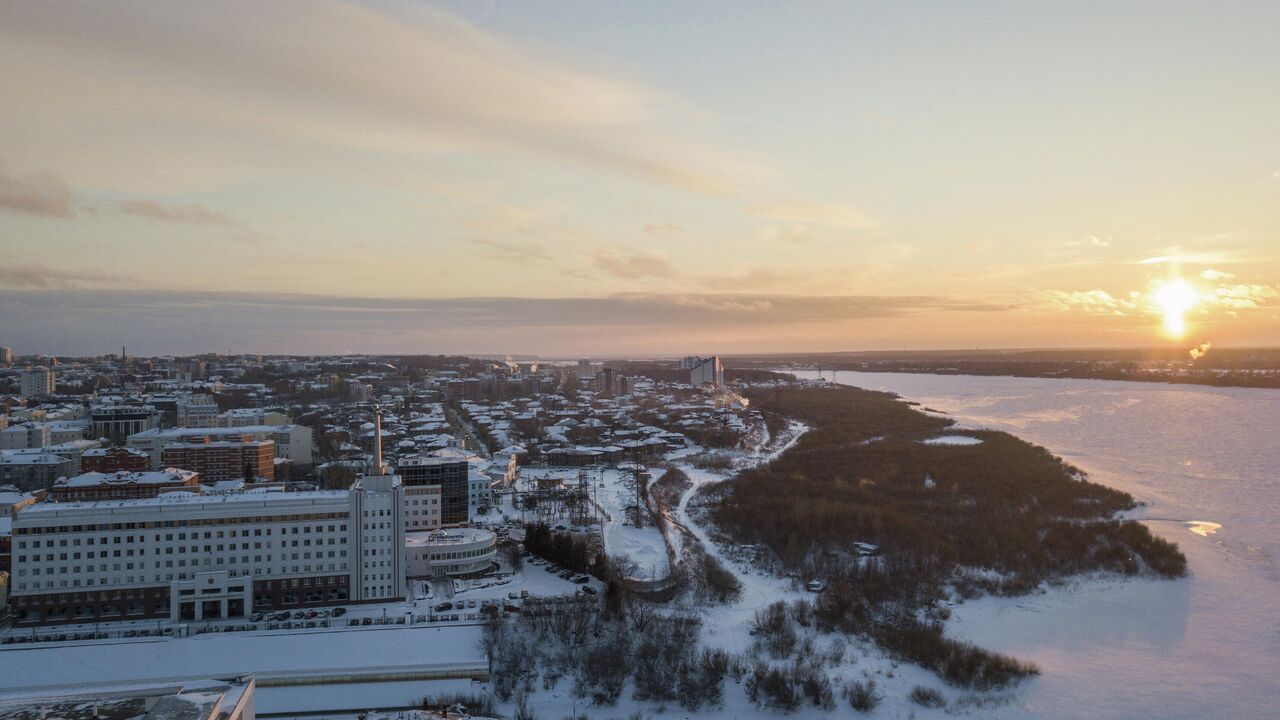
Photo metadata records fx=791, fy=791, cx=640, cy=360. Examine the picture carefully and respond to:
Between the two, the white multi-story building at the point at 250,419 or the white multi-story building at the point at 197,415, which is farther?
the white multi-story building at the point at 197,415

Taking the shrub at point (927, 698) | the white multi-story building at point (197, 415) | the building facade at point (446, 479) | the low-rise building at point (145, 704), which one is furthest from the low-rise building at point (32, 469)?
the shrub at point (927, 698)

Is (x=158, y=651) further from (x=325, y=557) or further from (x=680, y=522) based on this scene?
(x=680, y=522)

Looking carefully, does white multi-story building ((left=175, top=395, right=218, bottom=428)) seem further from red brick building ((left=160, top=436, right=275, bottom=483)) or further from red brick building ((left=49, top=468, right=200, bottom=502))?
red brick building ((left=49, top=468, right=200, bottom=502))

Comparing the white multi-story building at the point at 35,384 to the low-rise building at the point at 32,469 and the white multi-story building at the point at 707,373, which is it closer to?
the low-rise building at the point at 32,469

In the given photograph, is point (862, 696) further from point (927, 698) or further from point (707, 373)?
point (707, 373)

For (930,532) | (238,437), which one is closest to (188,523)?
(930,532)
